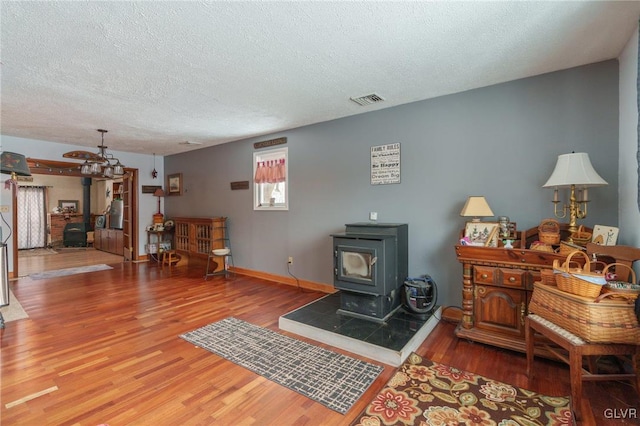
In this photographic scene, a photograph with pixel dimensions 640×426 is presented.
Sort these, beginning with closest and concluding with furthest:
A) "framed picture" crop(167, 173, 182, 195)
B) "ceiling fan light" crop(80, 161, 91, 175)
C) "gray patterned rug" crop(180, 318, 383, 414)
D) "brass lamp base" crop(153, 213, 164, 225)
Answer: "gray patterned rug" crop(180, 318, 383, 414)
"ceiling fan light" crop(80, 161, 91, 175)
"framed picture" crop(167, 173, 182, 195)
"brass lamp base" crop(153, 213, 164, 225)

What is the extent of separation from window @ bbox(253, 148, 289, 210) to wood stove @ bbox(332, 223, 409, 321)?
1794mm

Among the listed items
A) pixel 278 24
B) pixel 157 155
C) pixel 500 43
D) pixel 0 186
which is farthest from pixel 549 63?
pixel 0 186

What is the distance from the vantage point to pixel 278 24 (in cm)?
183

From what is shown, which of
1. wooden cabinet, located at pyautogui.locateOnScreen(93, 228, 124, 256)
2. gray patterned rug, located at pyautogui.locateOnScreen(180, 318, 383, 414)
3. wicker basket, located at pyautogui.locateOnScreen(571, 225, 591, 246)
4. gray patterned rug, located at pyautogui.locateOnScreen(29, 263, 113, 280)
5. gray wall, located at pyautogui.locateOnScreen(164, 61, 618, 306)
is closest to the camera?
gray patterned rug, located at pyautogui.locateOnScreen(180, 318, 383, 414)

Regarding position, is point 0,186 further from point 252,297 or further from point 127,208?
point 252,297

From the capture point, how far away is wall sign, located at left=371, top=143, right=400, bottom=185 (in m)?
3.42

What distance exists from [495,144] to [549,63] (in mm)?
745

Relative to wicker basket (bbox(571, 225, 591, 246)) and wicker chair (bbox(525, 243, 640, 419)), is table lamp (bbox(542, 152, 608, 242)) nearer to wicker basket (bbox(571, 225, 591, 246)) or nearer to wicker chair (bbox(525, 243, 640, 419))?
wicker basket (bbox(571, 225, 591, 246))

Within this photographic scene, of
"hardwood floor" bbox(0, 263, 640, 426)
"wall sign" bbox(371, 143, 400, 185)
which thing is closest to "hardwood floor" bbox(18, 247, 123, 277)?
"hardwood floor" bbox(0, 263, 640, 426)

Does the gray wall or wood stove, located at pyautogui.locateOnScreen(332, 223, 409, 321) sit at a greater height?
the gray wall

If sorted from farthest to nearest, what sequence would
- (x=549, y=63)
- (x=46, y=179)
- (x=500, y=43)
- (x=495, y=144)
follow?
(x=46, y=179) < (x=495, y=144) < (x=549, y=63) < (x=500, y=43)

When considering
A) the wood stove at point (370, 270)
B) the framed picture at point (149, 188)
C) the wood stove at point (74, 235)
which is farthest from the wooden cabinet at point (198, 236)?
the wood stove at point (74, 235)

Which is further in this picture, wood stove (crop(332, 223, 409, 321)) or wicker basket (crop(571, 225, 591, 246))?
wood stove (crop(332, 223, 409, 321))

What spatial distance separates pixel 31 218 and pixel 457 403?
1176cm
